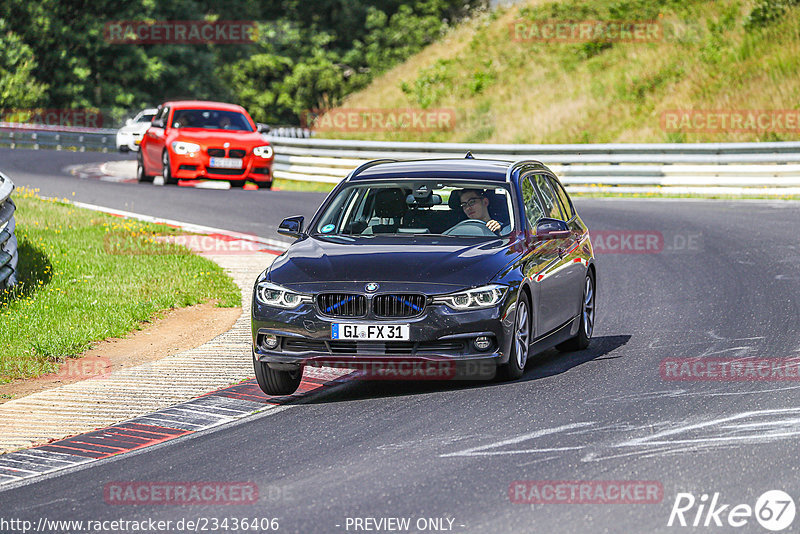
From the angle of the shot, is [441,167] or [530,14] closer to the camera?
[441,167]

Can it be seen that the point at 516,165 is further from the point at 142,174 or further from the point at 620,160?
the point at 142,174

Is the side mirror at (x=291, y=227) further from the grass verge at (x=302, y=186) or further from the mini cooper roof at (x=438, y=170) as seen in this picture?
the grass verge at (x=302, y=186)

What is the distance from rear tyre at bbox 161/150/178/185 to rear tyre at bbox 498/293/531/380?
1878 centimetres

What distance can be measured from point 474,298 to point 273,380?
5.13ft

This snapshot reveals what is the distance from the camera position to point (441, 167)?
10.8 metres

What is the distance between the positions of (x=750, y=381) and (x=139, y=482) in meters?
4.40

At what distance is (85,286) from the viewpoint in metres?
14.5

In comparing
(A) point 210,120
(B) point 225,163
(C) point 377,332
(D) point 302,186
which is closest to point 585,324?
(C) point 377,332

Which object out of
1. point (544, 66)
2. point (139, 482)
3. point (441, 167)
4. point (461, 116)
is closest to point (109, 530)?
point (139, 482)

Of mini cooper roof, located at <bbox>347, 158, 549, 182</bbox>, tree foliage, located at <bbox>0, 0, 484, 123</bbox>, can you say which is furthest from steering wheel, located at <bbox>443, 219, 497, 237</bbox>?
tree foliage, located at <bbox>0, 0, 484, 123</bbox>

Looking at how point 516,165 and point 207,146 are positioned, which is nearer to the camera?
point 516,165

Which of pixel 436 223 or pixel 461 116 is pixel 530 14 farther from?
pixel 436 223

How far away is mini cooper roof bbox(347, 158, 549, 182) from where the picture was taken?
34.4 ft

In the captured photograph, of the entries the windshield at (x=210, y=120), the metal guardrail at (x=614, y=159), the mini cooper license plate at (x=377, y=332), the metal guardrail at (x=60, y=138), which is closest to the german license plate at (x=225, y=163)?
the windshield at (x=210, y=120)
